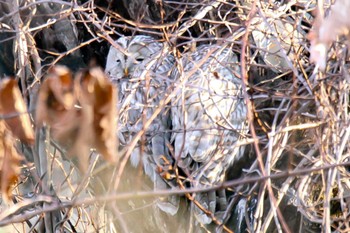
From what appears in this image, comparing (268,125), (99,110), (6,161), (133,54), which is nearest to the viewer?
(99,110)

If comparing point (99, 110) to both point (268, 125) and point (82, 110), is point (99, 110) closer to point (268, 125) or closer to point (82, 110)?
point (82, 110)

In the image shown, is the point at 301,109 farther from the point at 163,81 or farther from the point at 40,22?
the point at 40,22

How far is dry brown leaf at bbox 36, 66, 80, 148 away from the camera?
1.26m

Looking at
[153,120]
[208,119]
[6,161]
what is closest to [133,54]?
[153,120]

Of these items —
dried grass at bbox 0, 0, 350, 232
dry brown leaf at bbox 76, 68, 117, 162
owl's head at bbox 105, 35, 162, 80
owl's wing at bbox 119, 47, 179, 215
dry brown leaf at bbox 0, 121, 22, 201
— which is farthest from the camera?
owl's head at bbox 105, 35, 162, 80

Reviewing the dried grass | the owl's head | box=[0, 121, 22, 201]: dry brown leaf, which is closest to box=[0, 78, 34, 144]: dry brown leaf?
box=[0, 121, 22, 201]: dry brown leaf

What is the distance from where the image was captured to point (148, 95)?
9.47 feet

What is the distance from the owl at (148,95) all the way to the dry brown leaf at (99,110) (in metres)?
1.46

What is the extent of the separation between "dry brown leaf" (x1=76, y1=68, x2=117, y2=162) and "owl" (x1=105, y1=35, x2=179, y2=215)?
1.46 metres

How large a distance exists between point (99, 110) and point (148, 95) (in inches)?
65.5

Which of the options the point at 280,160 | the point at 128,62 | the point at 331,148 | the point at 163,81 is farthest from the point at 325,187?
the point at 128,62

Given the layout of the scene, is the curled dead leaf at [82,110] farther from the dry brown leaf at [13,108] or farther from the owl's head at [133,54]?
the owl's head at [133,54]

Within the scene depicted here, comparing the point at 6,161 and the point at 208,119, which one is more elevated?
the point at 6,161

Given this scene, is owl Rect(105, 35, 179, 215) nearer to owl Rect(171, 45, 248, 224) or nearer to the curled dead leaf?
owl Rect(171, 45, 248, 224)
